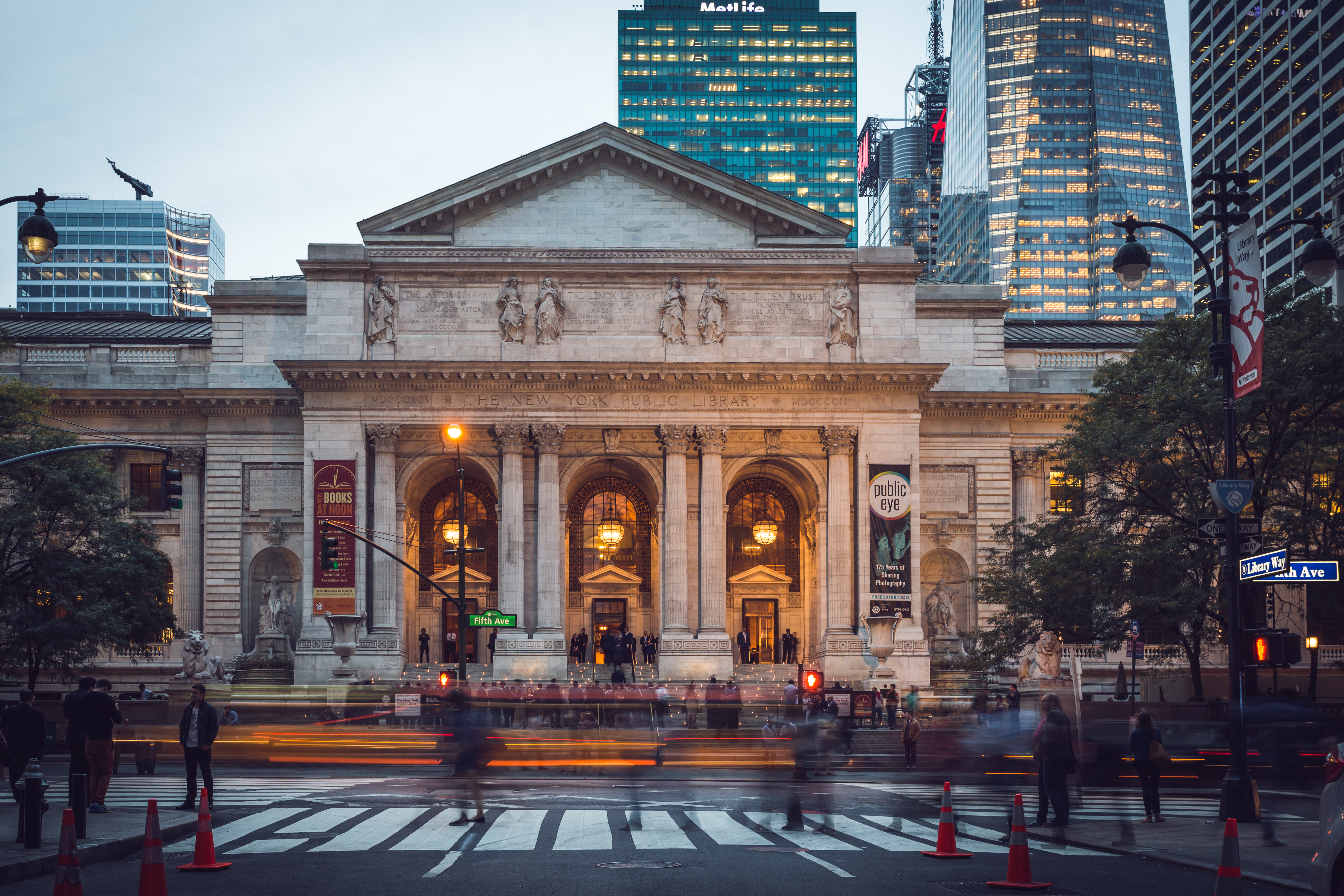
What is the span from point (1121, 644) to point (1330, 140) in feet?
249

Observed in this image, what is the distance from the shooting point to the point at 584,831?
19672mm

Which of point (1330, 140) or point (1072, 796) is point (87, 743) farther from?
point (1330, 140)

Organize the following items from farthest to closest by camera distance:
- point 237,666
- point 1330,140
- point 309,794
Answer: point 1330,140
point 237,666
point 309,794

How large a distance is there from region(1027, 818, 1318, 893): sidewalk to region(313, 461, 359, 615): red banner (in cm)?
3896

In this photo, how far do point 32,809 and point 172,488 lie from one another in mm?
11028

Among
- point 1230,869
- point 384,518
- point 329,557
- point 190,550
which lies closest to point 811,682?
point 329,557

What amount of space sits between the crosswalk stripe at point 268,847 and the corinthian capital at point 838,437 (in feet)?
136

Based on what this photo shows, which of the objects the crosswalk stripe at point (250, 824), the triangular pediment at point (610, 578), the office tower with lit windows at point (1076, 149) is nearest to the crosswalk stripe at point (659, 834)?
the crosswalk stripe at point (250, 824)

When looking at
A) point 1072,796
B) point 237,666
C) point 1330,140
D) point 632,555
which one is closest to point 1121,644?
point 632,555

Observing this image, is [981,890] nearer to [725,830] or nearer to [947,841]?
[947,841]

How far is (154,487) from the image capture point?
64.1 meters

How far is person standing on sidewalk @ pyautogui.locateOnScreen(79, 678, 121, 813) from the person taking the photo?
21359mm

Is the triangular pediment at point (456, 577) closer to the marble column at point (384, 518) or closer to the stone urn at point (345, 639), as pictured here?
the marble column at point (384, 518)

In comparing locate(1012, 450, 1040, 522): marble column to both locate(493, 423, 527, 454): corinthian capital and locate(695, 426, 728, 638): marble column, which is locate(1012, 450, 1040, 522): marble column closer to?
locate(695, 426, 728, 638): marble column
